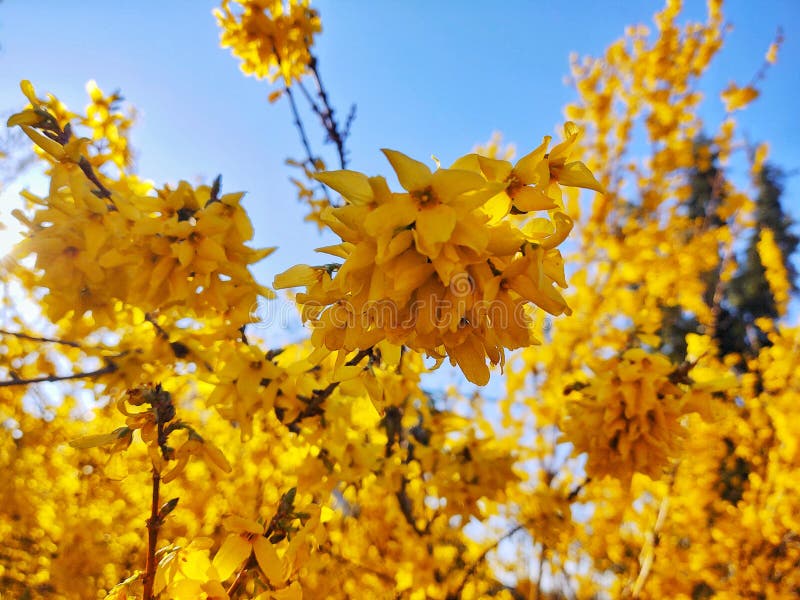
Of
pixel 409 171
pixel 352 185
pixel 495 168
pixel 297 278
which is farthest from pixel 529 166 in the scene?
pixel 297 278

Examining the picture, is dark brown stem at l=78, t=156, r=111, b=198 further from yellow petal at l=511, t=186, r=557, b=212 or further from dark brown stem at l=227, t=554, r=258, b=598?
yellow petal at l=511, t=186, r=557, b=212

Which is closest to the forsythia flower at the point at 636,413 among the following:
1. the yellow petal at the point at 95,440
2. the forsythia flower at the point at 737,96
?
the yellow petal at the point at 95,440

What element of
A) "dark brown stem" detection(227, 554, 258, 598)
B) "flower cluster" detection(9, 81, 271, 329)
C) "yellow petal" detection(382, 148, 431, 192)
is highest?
"flower cluster" detection(9, 81, 271, 329)

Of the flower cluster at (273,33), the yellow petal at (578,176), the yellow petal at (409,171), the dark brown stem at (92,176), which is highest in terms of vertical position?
the flower cluster at (273,33)

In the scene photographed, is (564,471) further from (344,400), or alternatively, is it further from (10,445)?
(10,445)

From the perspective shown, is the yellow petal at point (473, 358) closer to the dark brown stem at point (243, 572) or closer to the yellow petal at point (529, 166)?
the yellow petal at point (529, 166)

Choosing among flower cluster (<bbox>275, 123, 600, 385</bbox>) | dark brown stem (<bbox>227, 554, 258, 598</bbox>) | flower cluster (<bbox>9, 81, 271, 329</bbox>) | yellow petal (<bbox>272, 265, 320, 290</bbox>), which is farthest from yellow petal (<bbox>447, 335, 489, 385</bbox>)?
flower cluster (<bbox>9, 81, 271, 329</bbox>)
